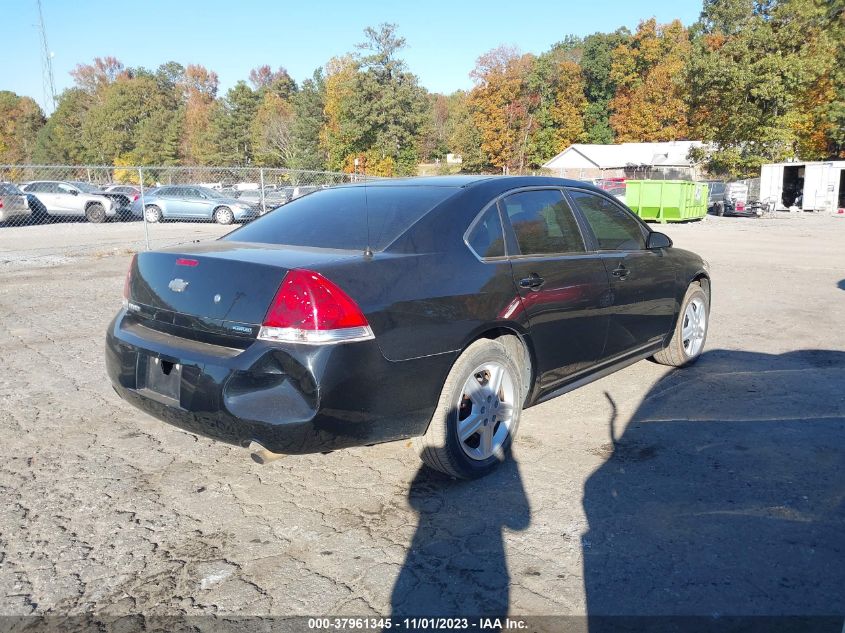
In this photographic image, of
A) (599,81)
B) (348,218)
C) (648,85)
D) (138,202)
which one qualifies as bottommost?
(138,202)

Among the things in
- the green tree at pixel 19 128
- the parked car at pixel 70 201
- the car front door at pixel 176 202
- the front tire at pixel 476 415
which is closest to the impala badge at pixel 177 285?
the front tire at pixel 476 415

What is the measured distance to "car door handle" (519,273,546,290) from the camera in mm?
3900

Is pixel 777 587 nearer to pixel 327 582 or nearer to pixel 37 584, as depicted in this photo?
pixel 327 582

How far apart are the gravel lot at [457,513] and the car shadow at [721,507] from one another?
0.01 metres

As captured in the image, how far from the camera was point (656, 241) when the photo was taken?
5.28m

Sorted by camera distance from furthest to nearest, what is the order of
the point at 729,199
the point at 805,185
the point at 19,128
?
the point at 19,128 < the point at 805,185 < the point at 729,199

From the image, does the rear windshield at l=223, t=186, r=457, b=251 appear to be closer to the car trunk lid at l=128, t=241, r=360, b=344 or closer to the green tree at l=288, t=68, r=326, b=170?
the car trunk lid at l=128, t=241, r=360, b=344

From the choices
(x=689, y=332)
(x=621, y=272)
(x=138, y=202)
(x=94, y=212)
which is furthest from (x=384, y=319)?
(x=138, y=202)

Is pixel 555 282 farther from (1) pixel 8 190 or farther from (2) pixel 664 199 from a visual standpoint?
(2) pixel 664 199

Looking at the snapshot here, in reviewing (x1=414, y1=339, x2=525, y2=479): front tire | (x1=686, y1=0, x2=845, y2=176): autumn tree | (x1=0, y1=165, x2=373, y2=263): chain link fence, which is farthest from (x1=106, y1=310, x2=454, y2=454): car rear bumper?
(x1=686, y1=0, x2=845, y2=176): autumn tree

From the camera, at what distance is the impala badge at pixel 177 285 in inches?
133

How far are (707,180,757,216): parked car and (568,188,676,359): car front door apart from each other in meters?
30.5

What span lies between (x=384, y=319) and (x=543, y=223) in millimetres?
1598

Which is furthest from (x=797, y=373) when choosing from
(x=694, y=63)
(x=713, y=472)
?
(x=694, y=63)
